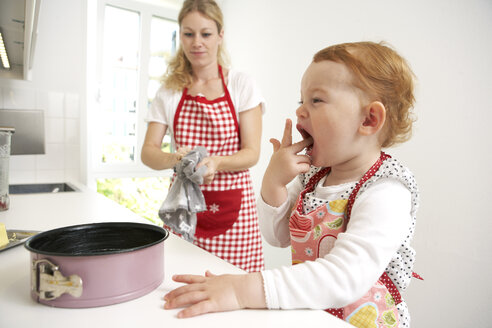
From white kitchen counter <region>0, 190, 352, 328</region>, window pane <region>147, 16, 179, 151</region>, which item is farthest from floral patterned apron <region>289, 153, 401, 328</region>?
window pane <region>147, 16, 179, 151</region>

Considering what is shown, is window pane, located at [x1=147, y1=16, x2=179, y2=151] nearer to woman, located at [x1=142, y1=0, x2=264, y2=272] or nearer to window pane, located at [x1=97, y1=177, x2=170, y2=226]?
window pane, located at [x1=97, y1=177, x2=170, y2=226]

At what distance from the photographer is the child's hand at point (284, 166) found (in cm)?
76

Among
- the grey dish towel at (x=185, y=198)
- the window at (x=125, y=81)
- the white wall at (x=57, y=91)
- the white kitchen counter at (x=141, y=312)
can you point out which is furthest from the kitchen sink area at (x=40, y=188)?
the white kitchen counter at (x=141, y=312)

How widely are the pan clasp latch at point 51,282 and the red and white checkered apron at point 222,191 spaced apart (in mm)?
847

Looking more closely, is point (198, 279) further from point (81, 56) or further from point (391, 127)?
point (81, 56)

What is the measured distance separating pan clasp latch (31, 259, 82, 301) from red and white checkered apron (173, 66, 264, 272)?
2.78 feet

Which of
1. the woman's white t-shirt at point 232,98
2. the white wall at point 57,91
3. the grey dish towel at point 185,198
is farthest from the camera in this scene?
the white wall at point 57,91

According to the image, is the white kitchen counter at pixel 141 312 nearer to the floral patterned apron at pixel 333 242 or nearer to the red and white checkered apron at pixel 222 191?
the floral patterned apron at pixel 333 242

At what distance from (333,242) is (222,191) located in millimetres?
701

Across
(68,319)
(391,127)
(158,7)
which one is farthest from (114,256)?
(158,7)

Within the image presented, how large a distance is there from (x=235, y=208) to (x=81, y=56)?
4.72ft

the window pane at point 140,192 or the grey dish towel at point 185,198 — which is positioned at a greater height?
the grey dish towel at point 185,198

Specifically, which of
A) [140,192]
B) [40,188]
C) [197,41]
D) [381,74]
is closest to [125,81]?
[40,188]

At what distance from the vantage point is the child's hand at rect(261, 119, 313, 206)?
29.8 inches
